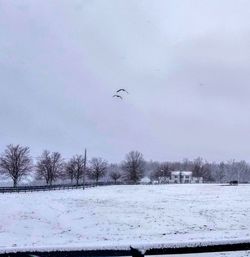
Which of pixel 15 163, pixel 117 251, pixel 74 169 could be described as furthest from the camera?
pixel 74 169

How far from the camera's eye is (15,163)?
368 feet

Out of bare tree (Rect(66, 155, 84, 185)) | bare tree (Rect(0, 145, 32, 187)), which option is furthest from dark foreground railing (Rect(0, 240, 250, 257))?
bare tree (Rect(66, 155, 84, 185))

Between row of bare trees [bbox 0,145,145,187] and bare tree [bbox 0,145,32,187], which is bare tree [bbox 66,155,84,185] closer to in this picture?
row of bare trees [bbox 0,145,145,187]

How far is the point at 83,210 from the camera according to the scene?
4272cm

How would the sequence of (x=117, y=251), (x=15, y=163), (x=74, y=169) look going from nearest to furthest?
(x=117, y=251)
(x=15, y=163)
(x=74, y=169)

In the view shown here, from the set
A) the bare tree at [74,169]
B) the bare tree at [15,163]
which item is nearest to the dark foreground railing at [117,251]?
the bare tree at [15,163]

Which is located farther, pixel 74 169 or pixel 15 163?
pixel 74 169

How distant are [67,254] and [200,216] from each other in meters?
32.5

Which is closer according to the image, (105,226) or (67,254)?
(67,254)

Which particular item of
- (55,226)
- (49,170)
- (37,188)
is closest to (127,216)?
(55,226)

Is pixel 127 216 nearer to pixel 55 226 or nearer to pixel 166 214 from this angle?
pixel 166 214

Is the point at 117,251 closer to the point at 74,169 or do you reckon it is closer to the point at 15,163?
the point at 15,163

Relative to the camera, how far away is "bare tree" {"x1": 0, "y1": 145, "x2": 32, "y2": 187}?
11112 cm

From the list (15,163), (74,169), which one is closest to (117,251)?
(15,163)
